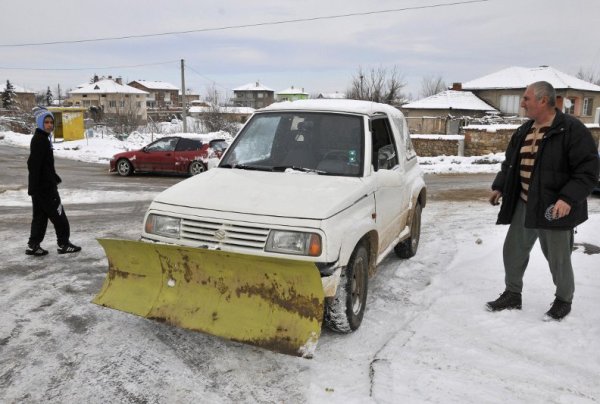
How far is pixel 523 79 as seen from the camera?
44.3 metres

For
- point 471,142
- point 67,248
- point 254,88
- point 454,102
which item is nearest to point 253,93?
point 254,88

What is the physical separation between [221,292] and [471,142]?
2029 cm

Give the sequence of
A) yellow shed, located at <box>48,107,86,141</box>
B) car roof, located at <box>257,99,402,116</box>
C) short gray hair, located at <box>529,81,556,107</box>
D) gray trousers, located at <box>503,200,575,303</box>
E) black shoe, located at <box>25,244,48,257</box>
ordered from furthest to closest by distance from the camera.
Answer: yellow shed, located at <box>48,107,86,141</box> < black shoe, located at <box>25,244,48,257</box> < car roof, located at <box>257,99,402,116</box> < gray trousers, located at <box>503,200,575,303</box> < short gray hair, located at <box>529,81,556,107</box>

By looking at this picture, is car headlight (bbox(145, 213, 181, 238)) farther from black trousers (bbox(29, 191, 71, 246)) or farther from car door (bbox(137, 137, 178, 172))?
car door (bbox(137, 137, 178, 172))

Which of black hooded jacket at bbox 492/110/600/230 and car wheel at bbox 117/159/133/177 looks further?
car wheel at bbox 117/159/133/177

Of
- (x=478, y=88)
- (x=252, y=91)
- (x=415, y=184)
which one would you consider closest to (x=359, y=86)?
(x=478, y=88)

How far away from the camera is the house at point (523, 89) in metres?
42.9

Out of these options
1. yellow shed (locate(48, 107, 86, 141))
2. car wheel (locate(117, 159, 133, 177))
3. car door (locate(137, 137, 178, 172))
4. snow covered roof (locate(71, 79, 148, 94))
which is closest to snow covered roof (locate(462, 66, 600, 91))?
yellow shed (locate(48, 107, 86, 141))

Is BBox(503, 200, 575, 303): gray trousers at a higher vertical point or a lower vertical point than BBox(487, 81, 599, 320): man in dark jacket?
lower

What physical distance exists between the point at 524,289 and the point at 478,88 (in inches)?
1750

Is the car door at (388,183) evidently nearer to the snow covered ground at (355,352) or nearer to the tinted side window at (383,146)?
the tinted side window at (383,146)

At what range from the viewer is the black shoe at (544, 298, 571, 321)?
4227 mm

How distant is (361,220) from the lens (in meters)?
4.08

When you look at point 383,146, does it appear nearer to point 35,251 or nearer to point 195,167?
point 35,251
